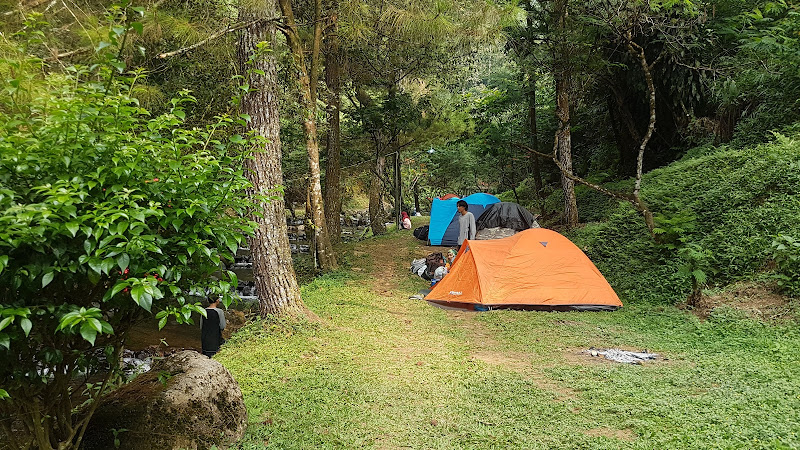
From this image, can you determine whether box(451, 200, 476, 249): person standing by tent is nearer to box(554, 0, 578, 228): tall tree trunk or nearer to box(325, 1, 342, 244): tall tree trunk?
box(325, 1, 342, 244): tall tree trunk

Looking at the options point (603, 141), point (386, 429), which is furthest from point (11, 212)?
point (603, 141)

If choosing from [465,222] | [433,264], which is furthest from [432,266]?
[465,222]

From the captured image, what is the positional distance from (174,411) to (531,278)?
5.96 meters

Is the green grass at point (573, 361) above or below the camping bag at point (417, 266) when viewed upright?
below

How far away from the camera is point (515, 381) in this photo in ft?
15.7

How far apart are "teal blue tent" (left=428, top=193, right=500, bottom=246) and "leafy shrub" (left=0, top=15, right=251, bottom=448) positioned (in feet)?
42.2

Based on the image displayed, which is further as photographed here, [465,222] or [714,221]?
[465,222]

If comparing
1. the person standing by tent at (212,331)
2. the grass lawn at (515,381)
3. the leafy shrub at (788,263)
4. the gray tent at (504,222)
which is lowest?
the grass lawn at (515,381)

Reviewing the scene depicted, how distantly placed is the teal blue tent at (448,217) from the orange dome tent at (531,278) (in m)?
6.95

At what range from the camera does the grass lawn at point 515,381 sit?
3598mm

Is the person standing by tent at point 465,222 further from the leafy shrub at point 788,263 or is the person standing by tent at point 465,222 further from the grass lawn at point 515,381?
the leafy shrub at point 788,263

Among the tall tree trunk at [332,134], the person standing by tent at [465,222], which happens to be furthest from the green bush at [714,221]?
the tall tree trunk at [332,134]

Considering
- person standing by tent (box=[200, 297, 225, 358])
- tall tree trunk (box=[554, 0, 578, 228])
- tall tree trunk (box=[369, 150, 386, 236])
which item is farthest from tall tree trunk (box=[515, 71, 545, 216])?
person standing by tent (box=[200, 297, 225, 358])

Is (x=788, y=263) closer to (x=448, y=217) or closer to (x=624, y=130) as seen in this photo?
(x=624, y=130)
